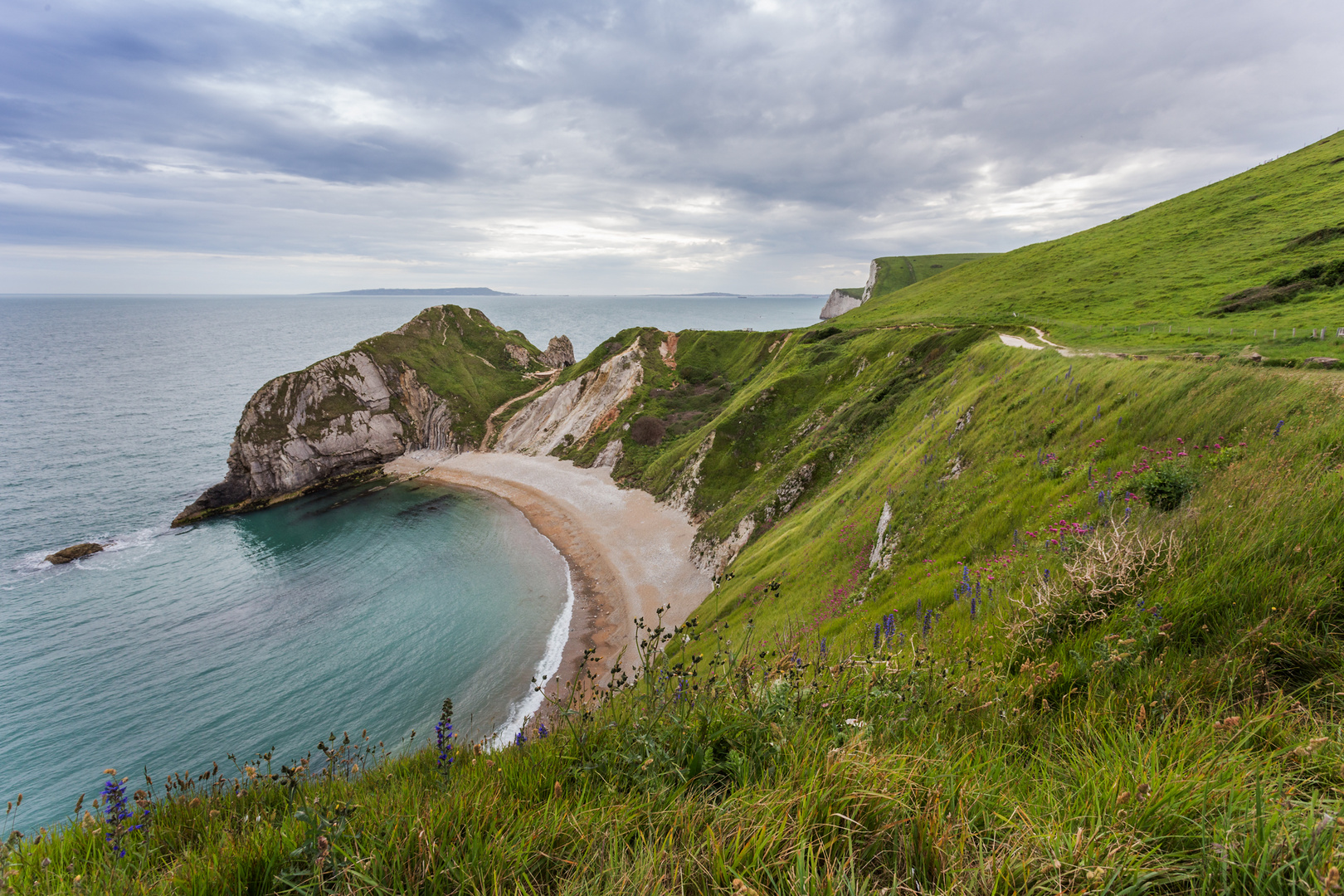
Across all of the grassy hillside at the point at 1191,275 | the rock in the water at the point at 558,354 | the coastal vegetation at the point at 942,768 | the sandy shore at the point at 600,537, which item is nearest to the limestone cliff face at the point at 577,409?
the sandy shore at the point at 600,537

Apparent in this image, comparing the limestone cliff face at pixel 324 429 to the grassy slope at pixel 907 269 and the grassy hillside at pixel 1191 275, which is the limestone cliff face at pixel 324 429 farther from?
the grassy slope at pixel 907 269

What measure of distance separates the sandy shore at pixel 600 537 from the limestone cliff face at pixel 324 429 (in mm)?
5795

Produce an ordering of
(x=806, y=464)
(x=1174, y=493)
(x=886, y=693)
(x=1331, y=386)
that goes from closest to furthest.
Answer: (x=886, y=693), (x=1174, y=493), (x=1331, y=386), (x=806, y=464)

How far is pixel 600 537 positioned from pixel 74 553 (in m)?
47.3

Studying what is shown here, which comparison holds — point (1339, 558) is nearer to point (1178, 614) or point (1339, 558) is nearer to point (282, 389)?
point (1178, 614)

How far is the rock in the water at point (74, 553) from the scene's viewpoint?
43.8 metres

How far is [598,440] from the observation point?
6825cm

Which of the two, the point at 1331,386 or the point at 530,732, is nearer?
the point at 530,732

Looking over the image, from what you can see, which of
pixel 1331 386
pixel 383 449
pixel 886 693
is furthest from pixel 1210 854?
pixel 383 449

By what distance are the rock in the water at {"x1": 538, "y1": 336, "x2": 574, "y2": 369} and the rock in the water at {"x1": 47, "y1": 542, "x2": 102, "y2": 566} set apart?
72.7 metres

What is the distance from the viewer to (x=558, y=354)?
11144 centimetres

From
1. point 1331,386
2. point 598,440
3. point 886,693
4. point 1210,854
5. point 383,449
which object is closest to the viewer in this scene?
point 1210,854

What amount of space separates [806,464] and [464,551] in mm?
31790

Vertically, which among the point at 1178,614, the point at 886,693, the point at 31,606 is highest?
the point at 1178,614
